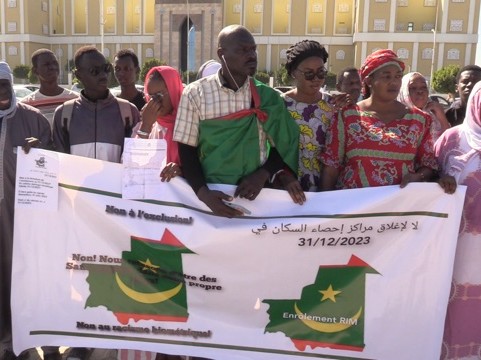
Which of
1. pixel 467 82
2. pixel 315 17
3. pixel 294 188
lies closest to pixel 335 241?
pixel 294 188

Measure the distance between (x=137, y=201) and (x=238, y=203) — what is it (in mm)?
556

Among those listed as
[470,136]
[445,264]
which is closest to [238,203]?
[445,264]

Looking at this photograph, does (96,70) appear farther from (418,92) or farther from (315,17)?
(315,17)

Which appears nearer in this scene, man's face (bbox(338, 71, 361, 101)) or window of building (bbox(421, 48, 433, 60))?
man's face (bbox(338, 71, 361, 101))

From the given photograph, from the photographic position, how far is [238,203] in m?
2.73

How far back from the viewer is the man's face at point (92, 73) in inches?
124

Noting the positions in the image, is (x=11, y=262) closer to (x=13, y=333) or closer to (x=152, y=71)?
(x=13, y=333)

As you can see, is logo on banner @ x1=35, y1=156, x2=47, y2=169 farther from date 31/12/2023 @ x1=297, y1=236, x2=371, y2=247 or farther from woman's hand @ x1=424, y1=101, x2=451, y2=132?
woman's hand @ x1=424, y1=101, x2=451, y2=132

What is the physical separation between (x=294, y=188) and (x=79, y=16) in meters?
53.8

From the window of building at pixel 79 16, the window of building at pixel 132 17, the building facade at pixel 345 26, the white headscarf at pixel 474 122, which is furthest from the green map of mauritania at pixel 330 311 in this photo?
the window of building at pixel 79 16

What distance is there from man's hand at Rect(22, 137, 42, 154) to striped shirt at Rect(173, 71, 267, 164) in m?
0.88

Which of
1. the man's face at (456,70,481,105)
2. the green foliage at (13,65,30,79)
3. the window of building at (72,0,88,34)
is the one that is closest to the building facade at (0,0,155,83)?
the window of building at (72,0,88,34)

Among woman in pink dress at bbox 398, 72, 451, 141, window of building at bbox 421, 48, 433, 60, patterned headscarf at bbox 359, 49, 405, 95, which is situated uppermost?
window of building at bbox 421, 48, 433, 60

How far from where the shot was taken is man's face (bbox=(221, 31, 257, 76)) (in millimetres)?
2496
